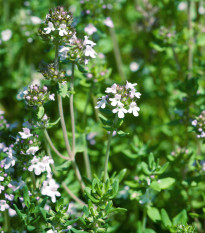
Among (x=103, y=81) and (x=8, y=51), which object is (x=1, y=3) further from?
(x=103, y=81)

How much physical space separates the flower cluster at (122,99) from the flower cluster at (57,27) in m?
0.65

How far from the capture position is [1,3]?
7.15 metres

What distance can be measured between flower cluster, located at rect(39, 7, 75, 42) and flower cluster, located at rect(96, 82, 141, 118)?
0.65 metres

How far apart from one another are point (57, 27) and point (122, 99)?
0.89m

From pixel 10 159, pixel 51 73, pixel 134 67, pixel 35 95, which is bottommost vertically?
pixel 10 159

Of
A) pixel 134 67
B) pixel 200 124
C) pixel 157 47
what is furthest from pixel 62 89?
pixel 134 67

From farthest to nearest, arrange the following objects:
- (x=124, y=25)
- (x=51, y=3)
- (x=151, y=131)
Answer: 1. (x=124, y=25)
2. (x=51, y=3)
3. (x=151, y=131)

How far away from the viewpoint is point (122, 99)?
303 centimetres

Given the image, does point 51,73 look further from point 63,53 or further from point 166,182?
point 166,182

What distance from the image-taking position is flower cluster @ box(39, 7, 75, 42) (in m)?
3.04

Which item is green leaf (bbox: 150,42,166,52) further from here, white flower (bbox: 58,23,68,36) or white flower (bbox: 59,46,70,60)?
white flower (bbox: 58,23,68,36)

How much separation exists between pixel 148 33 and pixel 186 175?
2.63 m

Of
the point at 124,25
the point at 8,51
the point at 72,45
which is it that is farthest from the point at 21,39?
the point at 72,45

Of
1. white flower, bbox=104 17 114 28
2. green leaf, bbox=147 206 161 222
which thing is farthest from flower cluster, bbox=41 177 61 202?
white flower, bbox=104 17 114 28
